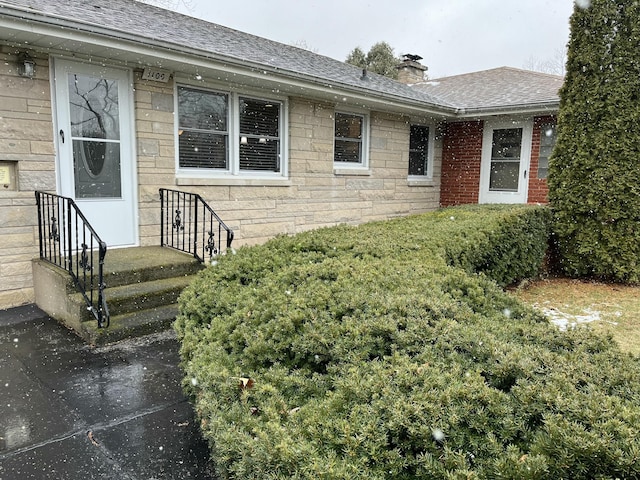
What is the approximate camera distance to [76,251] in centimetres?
470

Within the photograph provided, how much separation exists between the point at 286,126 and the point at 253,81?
44.4 inches

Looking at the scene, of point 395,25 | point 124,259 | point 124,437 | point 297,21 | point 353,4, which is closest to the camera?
point 124,437

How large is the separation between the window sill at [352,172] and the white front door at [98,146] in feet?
12.3

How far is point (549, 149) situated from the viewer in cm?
955

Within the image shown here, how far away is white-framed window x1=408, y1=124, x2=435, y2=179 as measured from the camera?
10.4 m

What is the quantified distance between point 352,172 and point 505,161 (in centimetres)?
388

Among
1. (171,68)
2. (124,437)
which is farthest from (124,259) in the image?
(124,437)

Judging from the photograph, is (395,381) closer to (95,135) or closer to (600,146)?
(95,135)

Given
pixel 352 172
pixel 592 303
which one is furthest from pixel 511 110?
pixel 592 303

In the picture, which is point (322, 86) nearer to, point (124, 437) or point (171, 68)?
point (171, 68)

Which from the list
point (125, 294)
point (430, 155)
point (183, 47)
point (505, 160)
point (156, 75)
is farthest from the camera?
point (430, 155)

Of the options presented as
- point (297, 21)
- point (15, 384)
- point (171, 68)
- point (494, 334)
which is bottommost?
point (15, 384)

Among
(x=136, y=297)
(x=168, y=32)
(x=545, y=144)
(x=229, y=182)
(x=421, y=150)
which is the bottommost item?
(x=136, y=297)

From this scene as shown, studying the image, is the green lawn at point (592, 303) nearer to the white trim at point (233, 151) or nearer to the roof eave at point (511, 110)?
the roof eave at point (511, 110)
